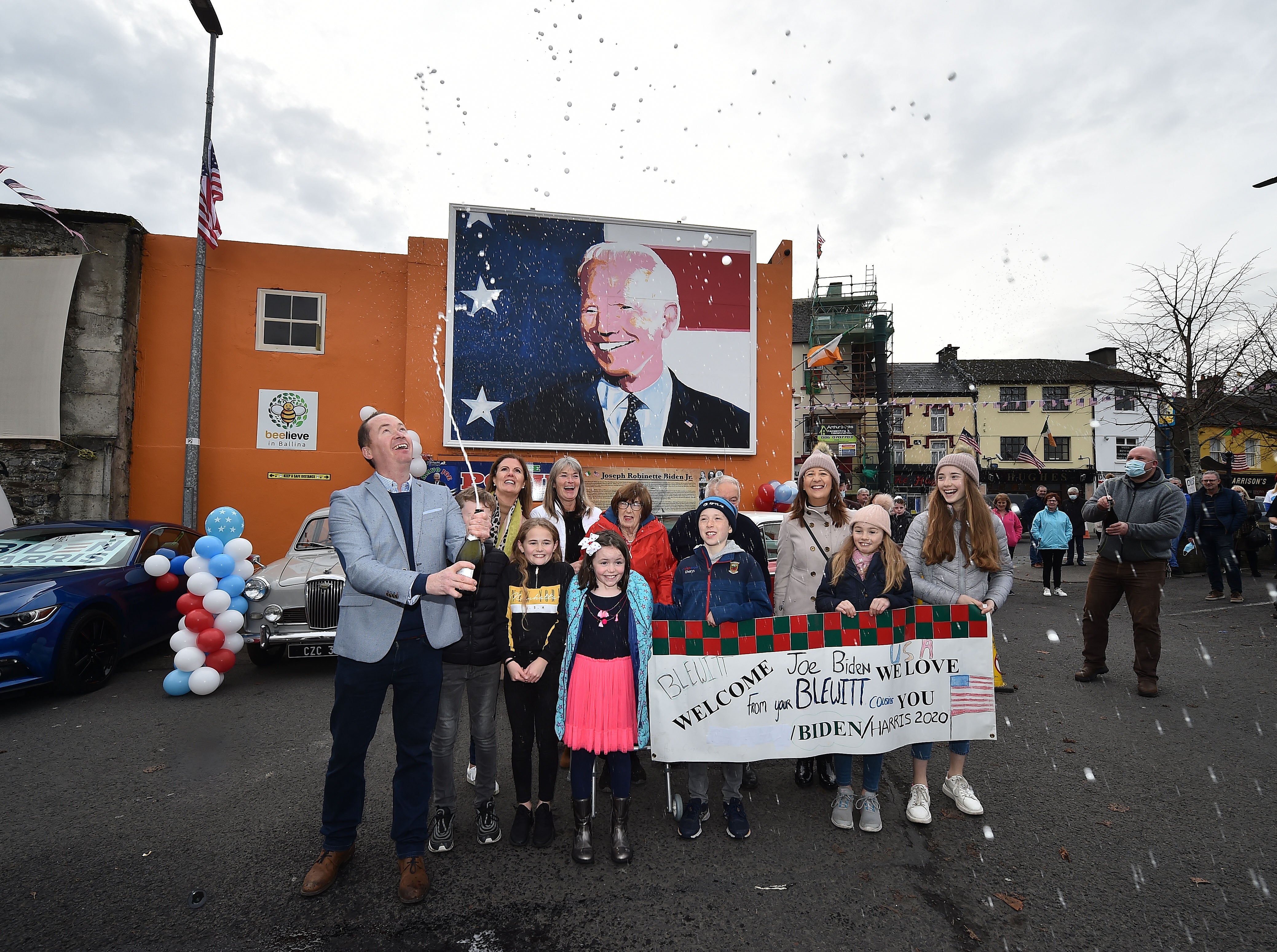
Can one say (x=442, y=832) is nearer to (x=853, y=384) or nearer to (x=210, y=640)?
(x=210, y=640)

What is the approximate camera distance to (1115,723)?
489cm

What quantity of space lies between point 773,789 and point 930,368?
4570 centimetres

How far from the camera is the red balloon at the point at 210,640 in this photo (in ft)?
19.3

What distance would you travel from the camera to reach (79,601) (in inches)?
226

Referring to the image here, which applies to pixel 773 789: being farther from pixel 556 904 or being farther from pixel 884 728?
pixel 556 904

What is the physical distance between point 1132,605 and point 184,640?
853 centimetres

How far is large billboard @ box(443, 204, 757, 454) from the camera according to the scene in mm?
11758

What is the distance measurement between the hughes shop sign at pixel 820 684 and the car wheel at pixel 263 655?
4.84 m

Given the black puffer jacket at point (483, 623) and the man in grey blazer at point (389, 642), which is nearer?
the man in grey blazer at point (389, 642)

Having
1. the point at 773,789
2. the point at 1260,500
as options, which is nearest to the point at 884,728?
the point at 773,789

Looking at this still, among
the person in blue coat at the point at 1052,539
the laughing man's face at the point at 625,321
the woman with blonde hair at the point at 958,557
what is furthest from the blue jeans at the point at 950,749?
the person in blue coat at the point at 1052,539

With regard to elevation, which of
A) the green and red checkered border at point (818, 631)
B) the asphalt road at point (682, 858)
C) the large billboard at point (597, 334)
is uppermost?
the large billboard at point (597, 334)

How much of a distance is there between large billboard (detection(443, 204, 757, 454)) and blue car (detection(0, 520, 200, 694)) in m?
5.40

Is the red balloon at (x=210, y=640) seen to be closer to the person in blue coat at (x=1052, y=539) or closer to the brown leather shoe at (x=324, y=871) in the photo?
the brown leather shoe at (x=324, y=871)
